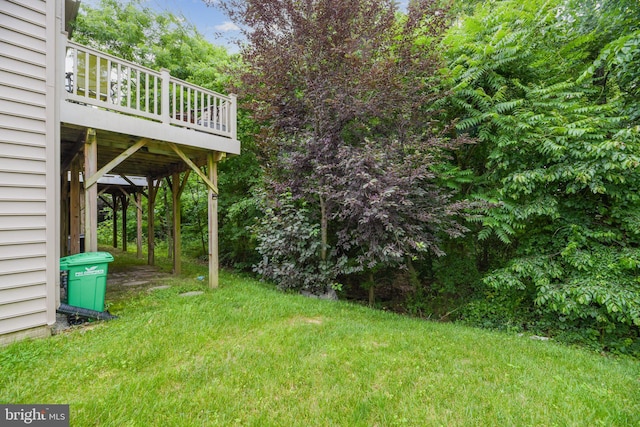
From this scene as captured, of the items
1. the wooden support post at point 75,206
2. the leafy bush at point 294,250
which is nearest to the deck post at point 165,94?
the leafy bush at point 294,250

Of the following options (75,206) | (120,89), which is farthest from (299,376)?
(75,206)

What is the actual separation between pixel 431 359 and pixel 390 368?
1.78 feet

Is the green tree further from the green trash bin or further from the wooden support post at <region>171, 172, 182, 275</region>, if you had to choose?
the wooden support post at <region>171, 172, 182, 275</region>

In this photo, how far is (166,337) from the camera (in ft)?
10.1

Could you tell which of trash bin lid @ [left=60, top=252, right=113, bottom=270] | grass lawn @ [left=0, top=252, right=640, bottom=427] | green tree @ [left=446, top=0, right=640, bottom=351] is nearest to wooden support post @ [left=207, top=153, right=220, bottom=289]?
grass lawn @ [left=0, top=252, right=640, bottom=427]

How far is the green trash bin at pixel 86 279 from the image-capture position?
3.42 meters

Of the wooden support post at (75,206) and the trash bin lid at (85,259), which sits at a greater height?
the wooden support post at (75,206)

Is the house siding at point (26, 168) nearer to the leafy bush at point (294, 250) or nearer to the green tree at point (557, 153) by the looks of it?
the leafy bush at point (294, 250)

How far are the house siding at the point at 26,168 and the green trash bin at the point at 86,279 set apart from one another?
0.27 m

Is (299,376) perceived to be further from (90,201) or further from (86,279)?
(90,201)

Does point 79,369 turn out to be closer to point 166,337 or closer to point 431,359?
point 166,337

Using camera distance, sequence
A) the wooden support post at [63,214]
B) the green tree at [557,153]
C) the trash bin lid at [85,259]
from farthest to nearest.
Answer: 1. the wooden support post at [63,214]
2. the green tree at [557,153]
3. the trash bin lid at [85,259]

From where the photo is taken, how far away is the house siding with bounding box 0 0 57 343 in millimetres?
2867

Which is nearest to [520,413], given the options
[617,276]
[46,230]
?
[617,276]
